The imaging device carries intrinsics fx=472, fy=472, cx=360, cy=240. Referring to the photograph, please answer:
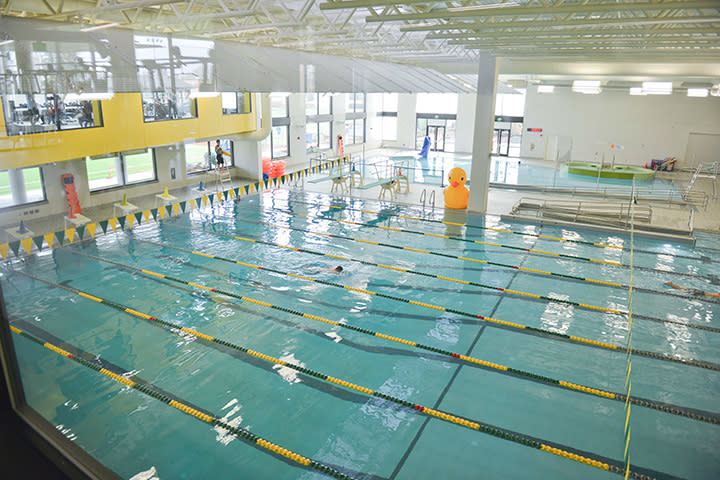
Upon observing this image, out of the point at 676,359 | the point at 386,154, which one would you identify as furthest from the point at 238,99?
the point at 676,359

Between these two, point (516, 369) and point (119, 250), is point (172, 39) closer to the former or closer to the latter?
point (119, 250)

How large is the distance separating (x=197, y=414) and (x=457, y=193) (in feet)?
38.2

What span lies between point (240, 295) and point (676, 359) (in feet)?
23.1

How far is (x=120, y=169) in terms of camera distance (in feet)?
44.4

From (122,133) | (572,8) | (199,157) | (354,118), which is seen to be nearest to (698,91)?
(572,8)

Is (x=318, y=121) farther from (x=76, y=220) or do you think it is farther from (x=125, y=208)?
(x=76, y=220)

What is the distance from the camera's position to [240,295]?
8.64 m

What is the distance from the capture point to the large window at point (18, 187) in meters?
3.98

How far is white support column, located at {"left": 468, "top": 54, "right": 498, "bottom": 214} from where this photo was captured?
1413 cm

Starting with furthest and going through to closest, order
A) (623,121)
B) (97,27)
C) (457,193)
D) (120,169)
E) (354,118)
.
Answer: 1. (354,118)
2. (623,121)
3. (457,193)
4. (120,169)
5. (97,27)

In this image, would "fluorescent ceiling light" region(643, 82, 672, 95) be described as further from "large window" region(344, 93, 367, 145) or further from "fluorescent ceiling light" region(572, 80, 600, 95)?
"large window" region(344, 93, 367, 145)

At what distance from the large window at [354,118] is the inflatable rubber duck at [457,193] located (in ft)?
48.2

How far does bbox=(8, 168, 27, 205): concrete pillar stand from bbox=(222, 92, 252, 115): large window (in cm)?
1048

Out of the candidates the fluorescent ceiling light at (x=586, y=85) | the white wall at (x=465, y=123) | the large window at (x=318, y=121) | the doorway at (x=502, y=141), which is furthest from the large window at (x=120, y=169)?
the doorway at (x=502, y=141)
